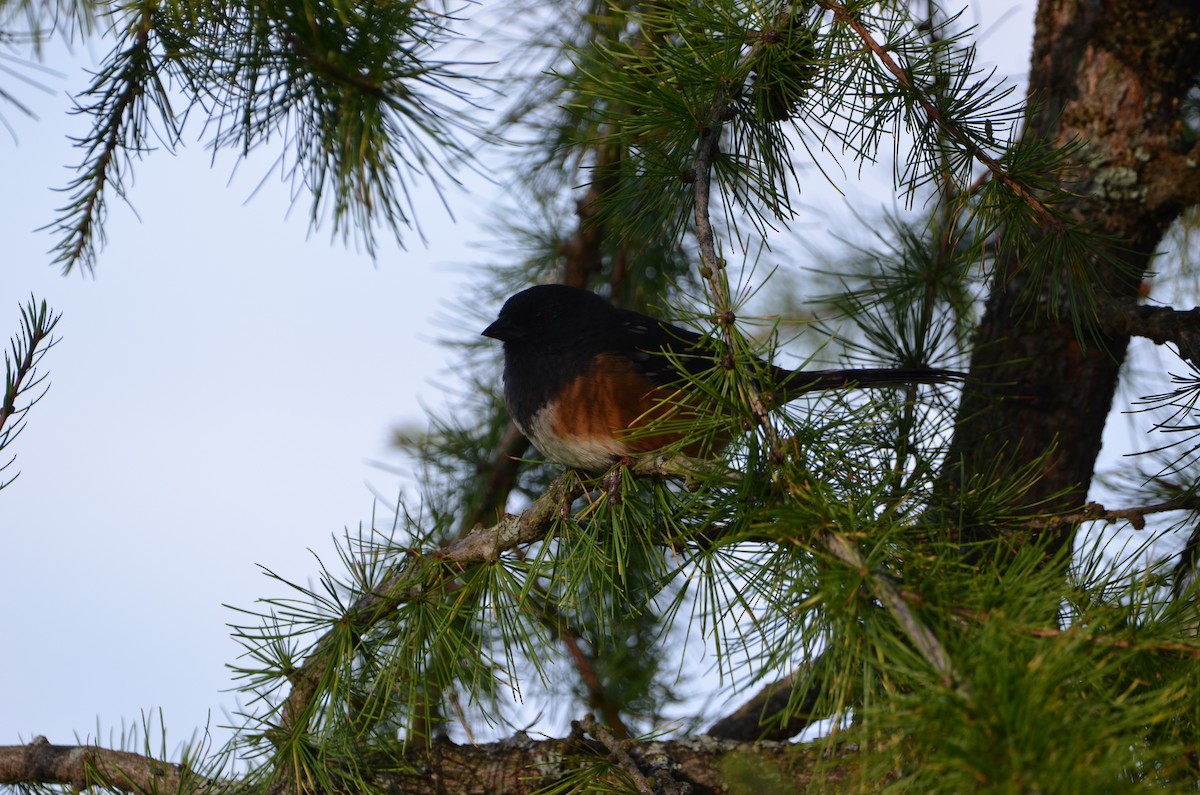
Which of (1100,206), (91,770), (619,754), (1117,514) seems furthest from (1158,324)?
(91,770)

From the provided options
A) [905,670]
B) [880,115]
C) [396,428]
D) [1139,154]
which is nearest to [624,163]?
[880,115]

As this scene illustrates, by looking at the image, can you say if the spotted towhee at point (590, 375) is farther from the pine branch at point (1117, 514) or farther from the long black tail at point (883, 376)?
the pine branch at point (1117, 514)

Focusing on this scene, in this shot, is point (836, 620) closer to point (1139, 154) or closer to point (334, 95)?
point (334, 95)

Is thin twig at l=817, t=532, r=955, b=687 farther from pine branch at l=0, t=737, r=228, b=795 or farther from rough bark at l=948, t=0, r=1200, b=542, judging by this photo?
rough bark at l=948, t=0, r=1200, b=542

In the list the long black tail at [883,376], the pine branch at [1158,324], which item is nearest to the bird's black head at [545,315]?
the long black tail at [883,376]

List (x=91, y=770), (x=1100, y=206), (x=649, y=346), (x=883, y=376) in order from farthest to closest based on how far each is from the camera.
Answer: (x=1100, y=206)
(x=649, y=346)
(x=883, y=376)
(x=91, y=770)

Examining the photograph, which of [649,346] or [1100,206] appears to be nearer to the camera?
[649,346]

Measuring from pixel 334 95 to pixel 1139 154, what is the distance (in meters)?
2.07

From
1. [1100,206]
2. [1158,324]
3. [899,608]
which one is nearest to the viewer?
[899,608]

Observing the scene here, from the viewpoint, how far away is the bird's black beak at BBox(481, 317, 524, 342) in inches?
103

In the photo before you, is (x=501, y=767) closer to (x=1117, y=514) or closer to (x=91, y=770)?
(x=91, y=770)

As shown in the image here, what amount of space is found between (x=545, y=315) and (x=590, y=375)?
1.23ft

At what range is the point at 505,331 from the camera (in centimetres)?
263

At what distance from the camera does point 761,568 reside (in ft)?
4.39
